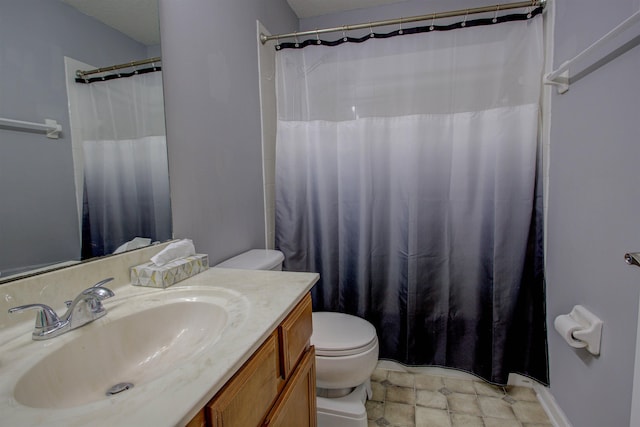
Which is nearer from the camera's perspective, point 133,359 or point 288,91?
point 133,359

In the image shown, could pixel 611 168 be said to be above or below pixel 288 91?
below

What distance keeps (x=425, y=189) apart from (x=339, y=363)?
39.0 inches

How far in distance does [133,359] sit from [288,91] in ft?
5.03

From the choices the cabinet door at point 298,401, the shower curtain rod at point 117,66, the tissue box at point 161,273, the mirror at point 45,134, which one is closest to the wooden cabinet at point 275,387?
the cabinet door at point 298,401

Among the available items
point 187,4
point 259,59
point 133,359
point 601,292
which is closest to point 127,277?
point 133,359

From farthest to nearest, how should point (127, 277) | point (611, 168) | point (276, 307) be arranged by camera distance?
point (611, 168) → point (127, 277) → point (276, 307)

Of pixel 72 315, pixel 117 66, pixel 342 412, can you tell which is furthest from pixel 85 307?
pixel 342 412

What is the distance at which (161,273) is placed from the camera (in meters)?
0.92

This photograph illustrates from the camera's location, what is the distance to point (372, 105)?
5.53 ft

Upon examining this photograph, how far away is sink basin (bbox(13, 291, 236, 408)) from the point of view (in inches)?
22.3

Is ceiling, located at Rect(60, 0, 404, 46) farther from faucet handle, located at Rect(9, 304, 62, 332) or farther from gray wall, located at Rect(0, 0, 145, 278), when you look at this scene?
faucet handle, located at Rect(9, 304, 62, 332)

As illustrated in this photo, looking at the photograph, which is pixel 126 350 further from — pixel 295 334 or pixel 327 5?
pixel 327 5

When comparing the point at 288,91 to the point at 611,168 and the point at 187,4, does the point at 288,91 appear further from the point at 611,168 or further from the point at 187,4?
the point at 611,168

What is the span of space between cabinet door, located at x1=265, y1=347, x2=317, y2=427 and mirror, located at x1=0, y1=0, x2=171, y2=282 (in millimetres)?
656
